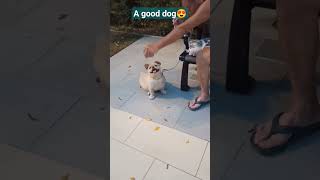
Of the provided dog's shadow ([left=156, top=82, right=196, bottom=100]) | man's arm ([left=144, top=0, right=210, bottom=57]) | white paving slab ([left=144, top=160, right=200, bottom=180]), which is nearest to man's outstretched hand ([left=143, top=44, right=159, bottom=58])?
man's arm ([left=144, top=0, right=210, bottom=57])

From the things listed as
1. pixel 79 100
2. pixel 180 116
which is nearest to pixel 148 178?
pixel 180 116

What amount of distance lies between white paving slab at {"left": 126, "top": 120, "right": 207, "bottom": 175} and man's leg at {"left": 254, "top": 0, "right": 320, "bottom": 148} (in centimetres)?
21

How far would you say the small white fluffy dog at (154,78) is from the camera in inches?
43.2

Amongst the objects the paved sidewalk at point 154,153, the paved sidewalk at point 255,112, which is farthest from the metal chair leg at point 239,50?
the paved sidewalk at point 154,153

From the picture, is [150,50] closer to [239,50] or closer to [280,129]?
[239,50]

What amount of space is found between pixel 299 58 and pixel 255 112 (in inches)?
9.8

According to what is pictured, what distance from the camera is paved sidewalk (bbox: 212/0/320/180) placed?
983 millimetres

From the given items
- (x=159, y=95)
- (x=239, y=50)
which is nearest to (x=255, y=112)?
(x=239, y=50)

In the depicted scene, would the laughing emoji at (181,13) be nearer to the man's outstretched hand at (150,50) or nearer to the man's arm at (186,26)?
the man's arm at (186,26)

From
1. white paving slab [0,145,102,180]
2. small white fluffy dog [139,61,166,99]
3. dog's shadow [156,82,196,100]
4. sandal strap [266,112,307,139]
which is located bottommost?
white paving slab [0,145,102,180]

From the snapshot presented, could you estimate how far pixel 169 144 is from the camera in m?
1.06

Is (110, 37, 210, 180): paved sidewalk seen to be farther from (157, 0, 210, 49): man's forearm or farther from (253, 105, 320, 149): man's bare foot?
(253, 105, 320, 149): man's bare foot

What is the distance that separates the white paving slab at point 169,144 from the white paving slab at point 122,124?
19 millimetres

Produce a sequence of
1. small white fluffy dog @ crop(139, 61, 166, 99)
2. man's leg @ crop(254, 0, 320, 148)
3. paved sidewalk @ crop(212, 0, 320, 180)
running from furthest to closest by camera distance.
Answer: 1. small white fluffy dog @ crop(139, 61, 166, 99)
2. paved sidewalk @ crop(212, 0, 320, 180)
3. man's leg @ crop(254, 0, 320, 148)
